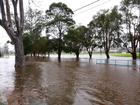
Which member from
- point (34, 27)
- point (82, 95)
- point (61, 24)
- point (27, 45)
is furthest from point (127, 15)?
point (27, 45)

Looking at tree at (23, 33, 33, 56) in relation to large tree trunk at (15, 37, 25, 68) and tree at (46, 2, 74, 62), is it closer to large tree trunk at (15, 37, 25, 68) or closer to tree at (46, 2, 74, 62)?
tree at (46, 2, 74, 62)

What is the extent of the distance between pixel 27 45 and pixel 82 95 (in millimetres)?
69629

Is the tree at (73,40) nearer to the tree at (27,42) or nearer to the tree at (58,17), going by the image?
the tree at (58,17)

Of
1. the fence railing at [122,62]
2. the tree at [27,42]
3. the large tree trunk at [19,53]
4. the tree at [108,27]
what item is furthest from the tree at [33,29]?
the large tree trunk at [19,53]

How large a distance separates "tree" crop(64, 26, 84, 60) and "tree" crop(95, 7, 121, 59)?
229 inches

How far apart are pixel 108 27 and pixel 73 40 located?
13.2 meters

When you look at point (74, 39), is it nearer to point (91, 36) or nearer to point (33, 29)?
point (91, 36)

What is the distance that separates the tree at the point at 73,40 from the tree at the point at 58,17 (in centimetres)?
166

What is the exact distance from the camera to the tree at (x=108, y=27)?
150ft

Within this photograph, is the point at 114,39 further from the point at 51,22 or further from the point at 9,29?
the point at 9,29

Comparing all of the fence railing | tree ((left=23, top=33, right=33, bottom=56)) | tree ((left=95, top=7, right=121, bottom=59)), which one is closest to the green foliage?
tree ((left=95, top=7, right=121, bottom=59))

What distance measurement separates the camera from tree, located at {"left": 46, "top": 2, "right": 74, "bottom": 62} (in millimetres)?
57938

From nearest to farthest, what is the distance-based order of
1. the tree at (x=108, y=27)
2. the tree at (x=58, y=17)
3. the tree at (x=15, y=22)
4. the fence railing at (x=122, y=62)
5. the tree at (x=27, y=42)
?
the tree at (x=15, y=22)
the fence railing at (x=122, y=62)
the tree at (x=108, y=27)
the tree at (x=58, y=17)
the tree at (x=27, y=42)

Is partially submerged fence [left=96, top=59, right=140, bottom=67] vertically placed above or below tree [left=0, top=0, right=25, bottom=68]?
below
